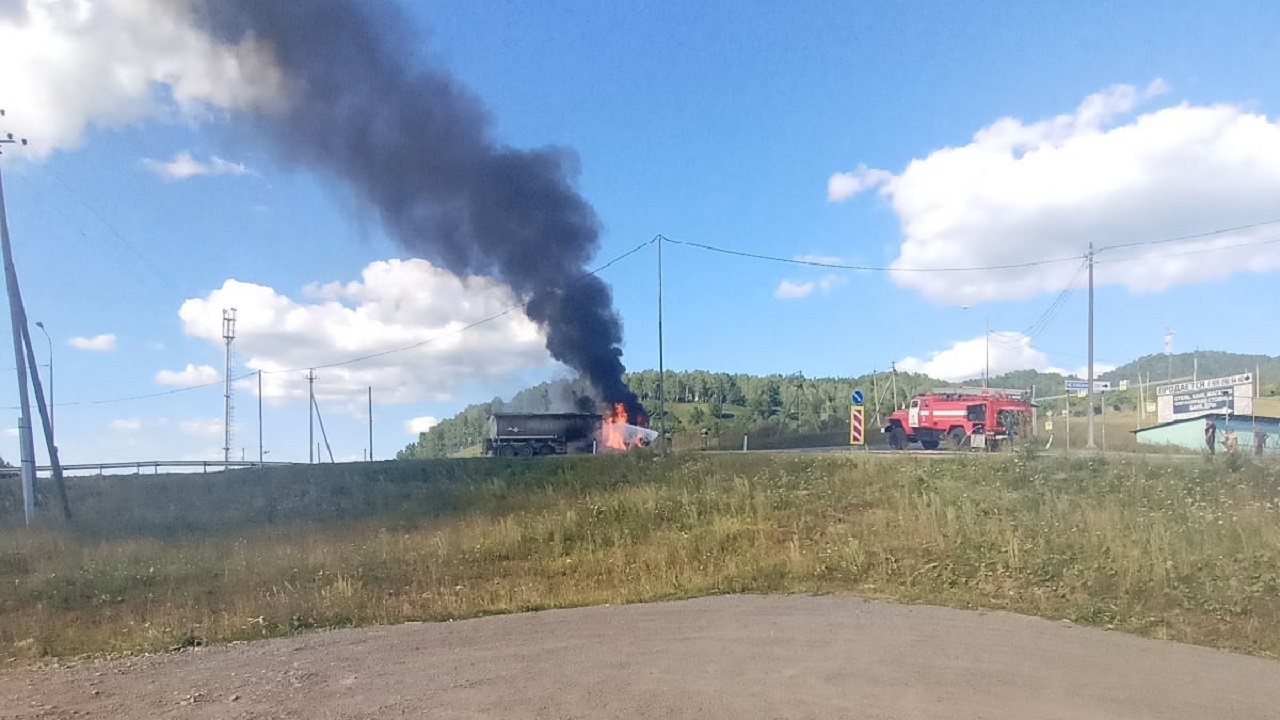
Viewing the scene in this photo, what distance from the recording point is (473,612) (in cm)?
1067

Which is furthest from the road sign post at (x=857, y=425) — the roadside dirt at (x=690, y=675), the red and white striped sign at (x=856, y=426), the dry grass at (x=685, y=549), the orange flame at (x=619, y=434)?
the roadside dirt at (x=690, y=675)

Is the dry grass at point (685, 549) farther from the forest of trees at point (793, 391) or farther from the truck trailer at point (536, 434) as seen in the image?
the forest of trees at point (793, 391)

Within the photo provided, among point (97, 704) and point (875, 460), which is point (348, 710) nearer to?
point (97, 704)

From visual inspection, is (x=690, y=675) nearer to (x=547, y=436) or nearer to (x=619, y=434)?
(x=547, y=436)

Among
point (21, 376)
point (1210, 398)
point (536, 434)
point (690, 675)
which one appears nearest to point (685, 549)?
point (690, 675)

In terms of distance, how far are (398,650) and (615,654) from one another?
2158mm

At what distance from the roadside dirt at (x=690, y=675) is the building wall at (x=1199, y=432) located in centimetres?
2936

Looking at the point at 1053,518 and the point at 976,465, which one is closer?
the point at 1053,518

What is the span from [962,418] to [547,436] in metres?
19.3

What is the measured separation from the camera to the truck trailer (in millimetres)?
43500

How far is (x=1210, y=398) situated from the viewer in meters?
49.4

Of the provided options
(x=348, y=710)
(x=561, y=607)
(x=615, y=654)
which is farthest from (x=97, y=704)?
(x=561, y=607)

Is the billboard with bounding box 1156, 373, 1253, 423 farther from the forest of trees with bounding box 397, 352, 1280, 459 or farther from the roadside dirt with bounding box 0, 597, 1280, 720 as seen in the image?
the roadside dirt with bounding box 0, 597, 1280, 720

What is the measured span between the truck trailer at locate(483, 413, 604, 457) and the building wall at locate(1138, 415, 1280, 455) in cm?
2507
